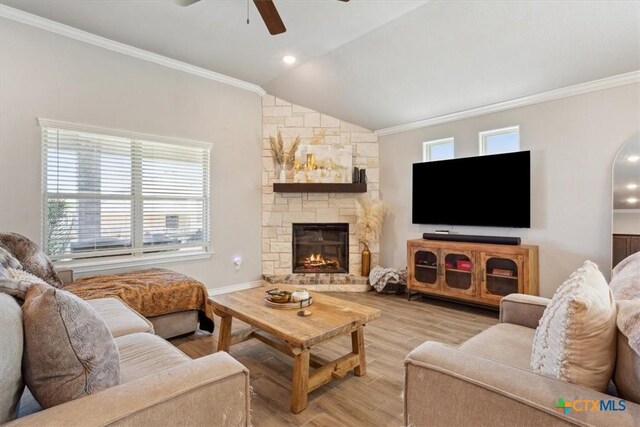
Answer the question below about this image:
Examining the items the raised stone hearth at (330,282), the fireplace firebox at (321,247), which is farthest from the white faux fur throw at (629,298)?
the fireplace firebox at (321,247)

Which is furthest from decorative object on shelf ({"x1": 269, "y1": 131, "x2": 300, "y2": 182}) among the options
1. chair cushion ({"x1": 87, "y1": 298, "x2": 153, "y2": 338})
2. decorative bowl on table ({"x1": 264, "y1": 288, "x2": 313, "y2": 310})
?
chair cushion ({"x1": 87, "y1": 298, "x2": 153, "y2": 338})

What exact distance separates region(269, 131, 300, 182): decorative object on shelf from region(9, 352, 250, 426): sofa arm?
3663 millimetres

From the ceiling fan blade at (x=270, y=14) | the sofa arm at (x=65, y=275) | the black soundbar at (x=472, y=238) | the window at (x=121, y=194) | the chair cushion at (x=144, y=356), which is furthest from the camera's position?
the black soundbar at (x=472, y=238)

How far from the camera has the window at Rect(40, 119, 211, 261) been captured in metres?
3.13

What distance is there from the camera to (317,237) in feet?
16.3

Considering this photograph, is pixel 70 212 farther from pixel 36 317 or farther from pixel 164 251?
pixel 36 317

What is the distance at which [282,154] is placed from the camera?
4730 millimetres

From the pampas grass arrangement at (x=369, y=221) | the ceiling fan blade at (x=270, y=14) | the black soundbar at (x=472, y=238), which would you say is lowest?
the black soundbar at (x=472, y=238)

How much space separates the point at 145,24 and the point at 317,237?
337 centimetres

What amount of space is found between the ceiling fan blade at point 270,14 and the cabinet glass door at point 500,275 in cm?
309

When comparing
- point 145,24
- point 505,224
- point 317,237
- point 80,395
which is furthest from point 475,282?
point 145,24

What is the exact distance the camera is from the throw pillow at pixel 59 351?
94 centimetres

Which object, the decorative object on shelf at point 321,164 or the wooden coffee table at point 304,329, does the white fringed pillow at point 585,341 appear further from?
the decorative object on shelf at point 321,164

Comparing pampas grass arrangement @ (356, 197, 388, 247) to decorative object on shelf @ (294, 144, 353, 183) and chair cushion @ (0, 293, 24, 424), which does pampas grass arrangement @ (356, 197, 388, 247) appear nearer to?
decorative object on shelf @ (294, 144, 353, 183)
